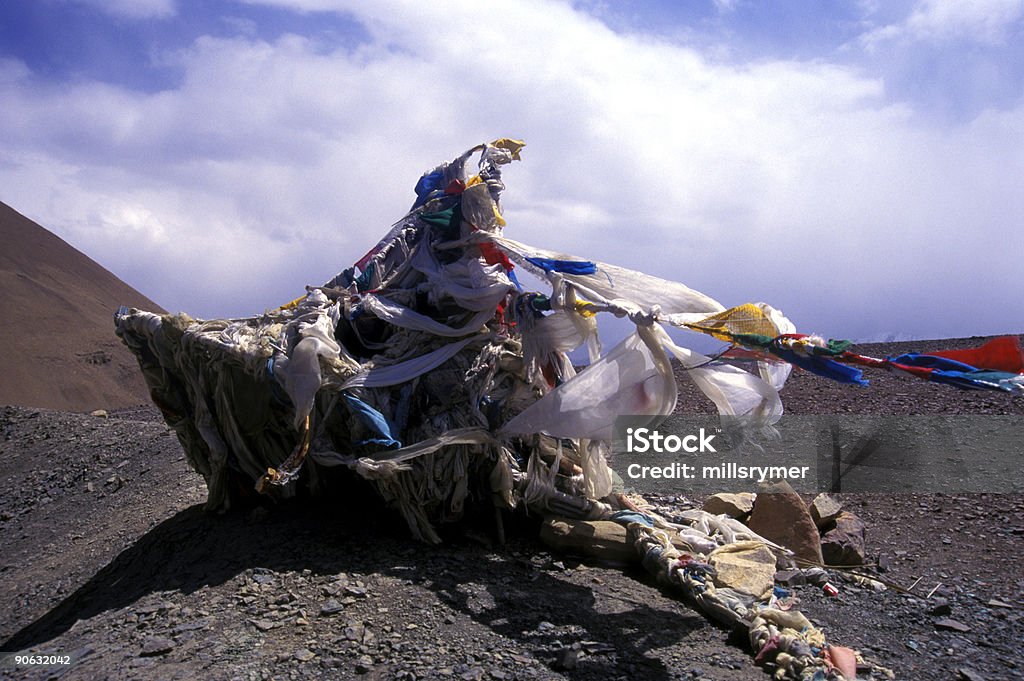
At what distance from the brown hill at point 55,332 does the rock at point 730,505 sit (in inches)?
541

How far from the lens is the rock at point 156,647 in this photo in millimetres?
3812

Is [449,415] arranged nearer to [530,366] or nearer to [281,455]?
[530,366]

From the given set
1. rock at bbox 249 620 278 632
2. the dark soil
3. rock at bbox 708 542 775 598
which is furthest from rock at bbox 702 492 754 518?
rock at bbox 249 620 278 632

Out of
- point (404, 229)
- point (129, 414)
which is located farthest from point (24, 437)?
point (404, 229)

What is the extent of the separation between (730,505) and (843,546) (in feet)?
2.62

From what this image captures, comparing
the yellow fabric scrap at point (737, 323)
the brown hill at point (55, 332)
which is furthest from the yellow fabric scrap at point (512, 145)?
the brown hill at point (55, 332)

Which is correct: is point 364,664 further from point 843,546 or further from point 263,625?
point 843,546

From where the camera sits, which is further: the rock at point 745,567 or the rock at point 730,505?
the rock at point 730,505

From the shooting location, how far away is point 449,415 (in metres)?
4.93

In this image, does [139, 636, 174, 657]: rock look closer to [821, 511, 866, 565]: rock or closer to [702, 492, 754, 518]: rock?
[702, 492, 754, 518]: rock

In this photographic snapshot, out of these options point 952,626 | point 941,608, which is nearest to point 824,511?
point 941,608

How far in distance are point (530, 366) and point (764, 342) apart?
158 centimetres

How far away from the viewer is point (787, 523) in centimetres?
542

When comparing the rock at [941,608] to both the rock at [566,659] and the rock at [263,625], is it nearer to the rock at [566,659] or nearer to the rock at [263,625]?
the rock at [566,659]
